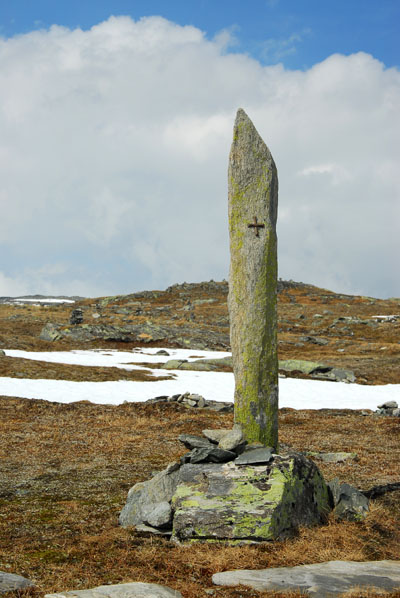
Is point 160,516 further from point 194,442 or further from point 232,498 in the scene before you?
point 194,442

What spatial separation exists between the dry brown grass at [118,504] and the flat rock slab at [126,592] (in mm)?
388

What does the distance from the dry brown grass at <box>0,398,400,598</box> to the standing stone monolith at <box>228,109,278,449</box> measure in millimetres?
3011

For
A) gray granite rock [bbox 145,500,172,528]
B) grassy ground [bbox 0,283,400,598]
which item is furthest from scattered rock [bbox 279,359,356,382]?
gray granite rock [bbox 145,500,172,528]

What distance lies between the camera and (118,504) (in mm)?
11164

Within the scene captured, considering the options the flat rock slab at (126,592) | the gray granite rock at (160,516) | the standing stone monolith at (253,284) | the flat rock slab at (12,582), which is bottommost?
the gray granite rock at (160,516)

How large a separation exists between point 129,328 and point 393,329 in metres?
40.4

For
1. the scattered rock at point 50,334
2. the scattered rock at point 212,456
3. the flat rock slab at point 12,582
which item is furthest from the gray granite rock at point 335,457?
the scattered rock at point 50,334

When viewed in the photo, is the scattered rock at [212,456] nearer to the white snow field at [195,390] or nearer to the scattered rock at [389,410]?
the white snow field at [195,390]

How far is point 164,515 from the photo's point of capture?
9344mm

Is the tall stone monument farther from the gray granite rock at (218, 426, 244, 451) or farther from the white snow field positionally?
the white snow field

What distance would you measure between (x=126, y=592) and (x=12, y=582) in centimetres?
156

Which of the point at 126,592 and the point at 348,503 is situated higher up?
the point at 126,592

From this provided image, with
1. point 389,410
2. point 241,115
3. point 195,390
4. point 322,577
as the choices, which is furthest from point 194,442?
point 195,390

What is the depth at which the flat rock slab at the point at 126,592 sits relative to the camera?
614cm
